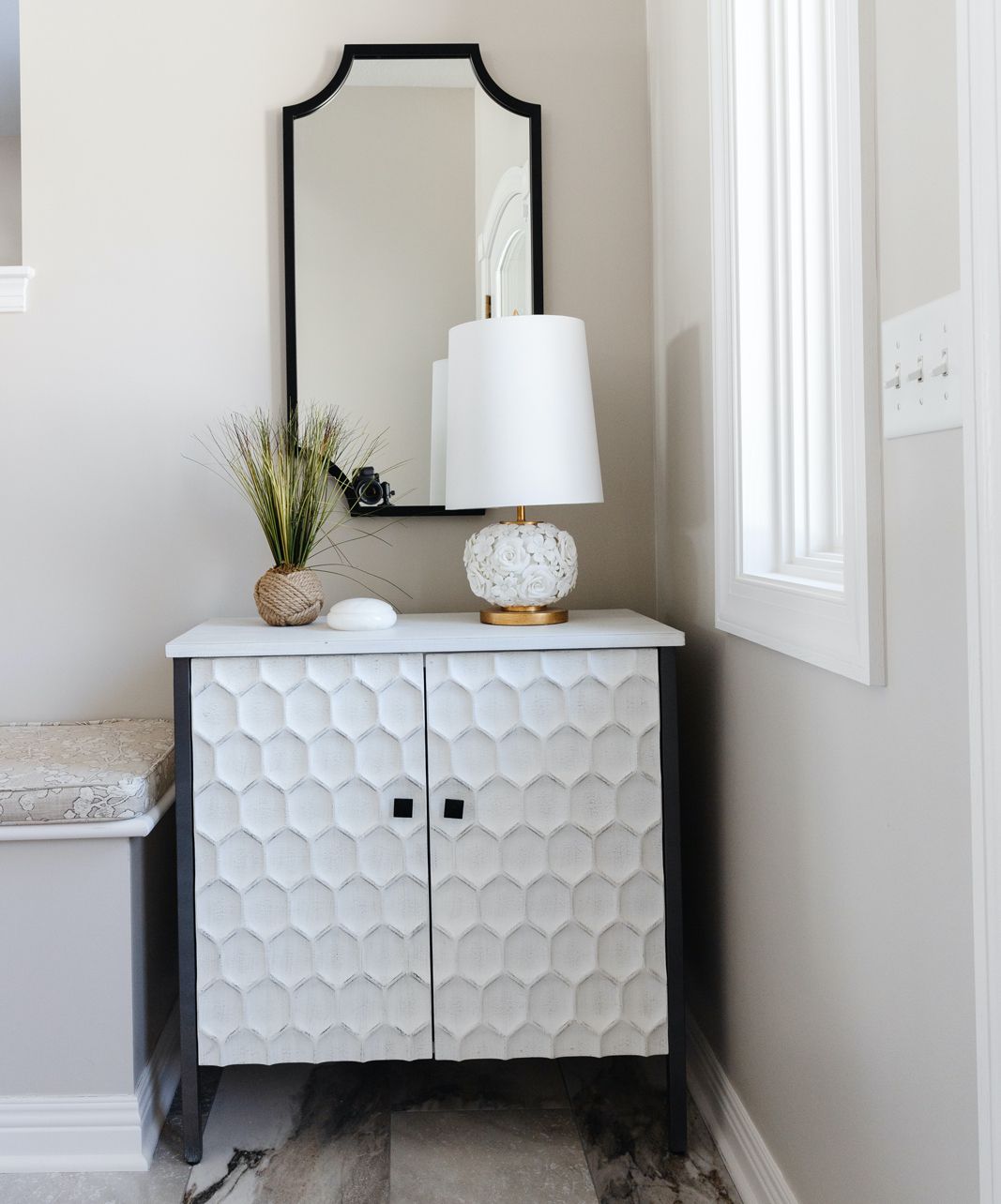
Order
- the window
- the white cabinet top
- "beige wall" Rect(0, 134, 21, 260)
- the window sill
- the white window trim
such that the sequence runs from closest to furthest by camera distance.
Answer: the white window trim → the white cabinet top → the window sill → the window → "beige wall" Rect(0, 134, 21, 260)

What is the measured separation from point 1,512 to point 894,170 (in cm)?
171

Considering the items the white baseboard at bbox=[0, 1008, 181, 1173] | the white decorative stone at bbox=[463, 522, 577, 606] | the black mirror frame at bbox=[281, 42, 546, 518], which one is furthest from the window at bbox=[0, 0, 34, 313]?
the white baseboard at bbox=[0, 1008, 181, 1173]

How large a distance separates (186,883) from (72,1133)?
0.44 m

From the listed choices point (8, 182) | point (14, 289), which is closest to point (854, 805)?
point (14, 289)

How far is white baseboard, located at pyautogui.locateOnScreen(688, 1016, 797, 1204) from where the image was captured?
1340 millimetres

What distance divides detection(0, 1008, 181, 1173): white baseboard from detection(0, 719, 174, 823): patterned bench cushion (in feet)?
1.47

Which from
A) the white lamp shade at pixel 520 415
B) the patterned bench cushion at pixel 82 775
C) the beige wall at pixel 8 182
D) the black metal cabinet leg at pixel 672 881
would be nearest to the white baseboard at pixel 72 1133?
the patterned bench cushion at pixel 82 775

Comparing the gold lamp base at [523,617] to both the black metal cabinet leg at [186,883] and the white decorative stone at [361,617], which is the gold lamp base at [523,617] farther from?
the black metal cabinet leg at [186,883]

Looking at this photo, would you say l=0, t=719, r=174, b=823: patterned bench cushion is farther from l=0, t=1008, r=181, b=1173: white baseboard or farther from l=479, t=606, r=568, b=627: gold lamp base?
l=479, t=606, r=568, b=627: gold lamp base

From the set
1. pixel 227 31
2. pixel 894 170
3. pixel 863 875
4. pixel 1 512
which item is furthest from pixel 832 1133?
pixel 227 31

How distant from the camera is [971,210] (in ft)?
2.50

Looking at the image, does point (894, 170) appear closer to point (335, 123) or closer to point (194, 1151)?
point (335, 123)

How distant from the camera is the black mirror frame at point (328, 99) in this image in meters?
1.90

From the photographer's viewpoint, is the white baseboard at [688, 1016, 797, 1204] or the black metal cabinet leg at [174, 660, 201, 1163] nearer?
the white baseboard at [688, 1016, 797, 1204]
